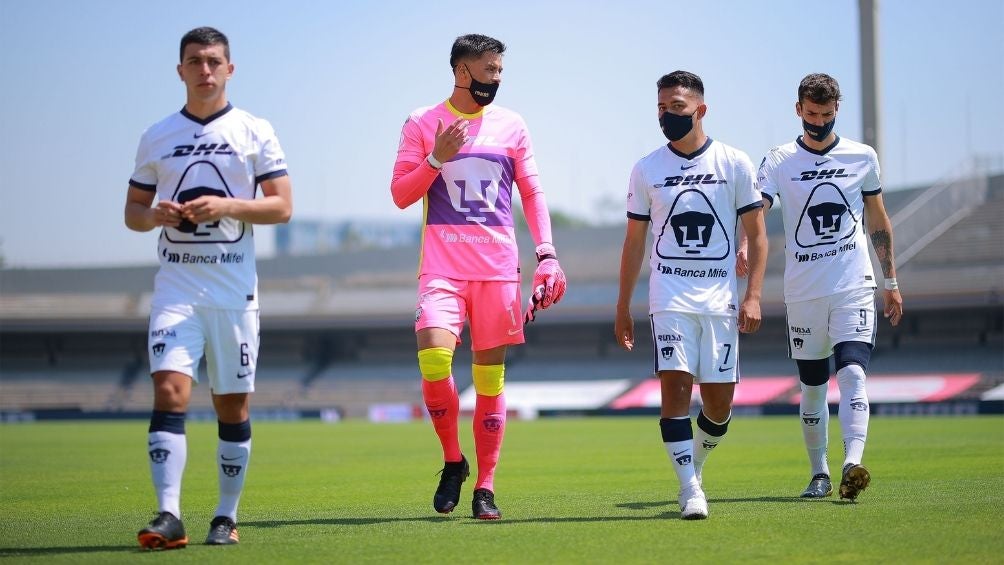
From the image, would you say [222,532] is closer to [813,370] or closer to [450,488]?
[450,488]

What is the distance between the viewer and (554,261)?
7.31m

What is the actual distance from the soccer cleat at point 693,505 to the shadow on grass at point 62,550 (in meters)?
2.90

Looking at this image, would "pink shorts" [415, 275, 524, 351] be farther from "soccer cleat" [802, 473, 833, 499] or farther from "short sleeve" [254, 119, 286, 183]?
"soccer cleat" [802, 473, 833, 499]

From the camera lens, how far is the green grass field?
5.22 m

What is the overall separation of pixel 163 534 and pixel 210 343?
97 centimetres

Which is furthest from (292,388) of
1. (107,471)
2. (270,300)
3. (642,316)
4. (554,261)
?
(554,261)

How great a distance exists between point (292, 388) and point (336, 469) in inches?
1337

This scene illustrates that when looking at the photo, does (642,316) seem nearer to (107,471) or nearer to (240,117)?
(107,471)

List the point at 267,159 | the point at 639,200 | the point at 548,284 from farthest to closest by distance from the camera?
the point at 548,284
the point at 639,200
the point at 267,159

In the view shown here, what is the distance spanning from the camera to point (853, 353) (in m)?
7.44

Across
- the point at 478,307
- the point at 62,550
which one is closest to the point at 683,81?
the point at 478,307

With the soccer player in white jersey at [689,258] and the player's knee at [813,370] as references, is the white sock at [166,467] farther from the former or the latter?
the player's knee at [813,370]

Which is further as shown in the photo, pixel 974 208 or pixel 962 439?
pixel 974 208

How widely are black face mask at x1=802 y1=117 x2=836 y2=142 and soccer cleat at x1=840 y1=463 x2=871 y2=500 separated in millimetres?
2236
